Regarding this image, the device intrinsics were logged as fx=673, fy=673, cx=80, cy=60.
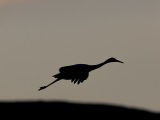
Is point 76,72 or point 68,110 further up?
point 76,72

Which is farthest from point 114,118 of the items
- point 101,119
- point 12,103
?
point 12,103

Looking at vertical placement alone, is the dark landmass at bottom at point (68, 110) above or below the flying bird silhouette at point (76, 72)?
below

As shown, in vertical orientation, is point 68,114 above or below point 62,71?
below

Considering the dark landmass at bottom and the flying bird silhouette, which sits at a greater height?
the flying bird silhouette

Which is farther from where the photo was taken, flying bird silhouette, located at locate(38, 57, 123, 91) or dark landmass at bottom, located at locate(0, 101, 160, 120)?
flying bird silhouette, located at locate(38, 57, 123, 91)

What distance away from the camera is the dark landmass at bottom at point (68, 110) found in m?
29.6

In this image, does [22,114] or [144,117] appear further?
[144,117]

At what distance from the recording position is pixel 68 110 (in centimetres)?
3044

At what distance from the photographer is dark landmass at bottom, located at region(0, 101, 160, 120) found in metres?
29.6

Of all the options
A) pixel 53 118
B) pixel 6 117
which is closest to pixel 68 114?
pixel 53 118

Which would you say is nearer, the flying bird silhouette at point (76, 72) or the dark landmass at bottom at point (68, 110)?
the dark landmass at bottom at point (68, 110)

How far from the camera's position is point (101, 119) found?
30500 mm

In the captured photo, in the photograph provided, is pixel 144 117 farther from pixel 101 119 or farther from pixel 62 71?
pixel 62 71

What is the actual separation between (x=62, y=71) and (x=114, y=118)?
327cm
